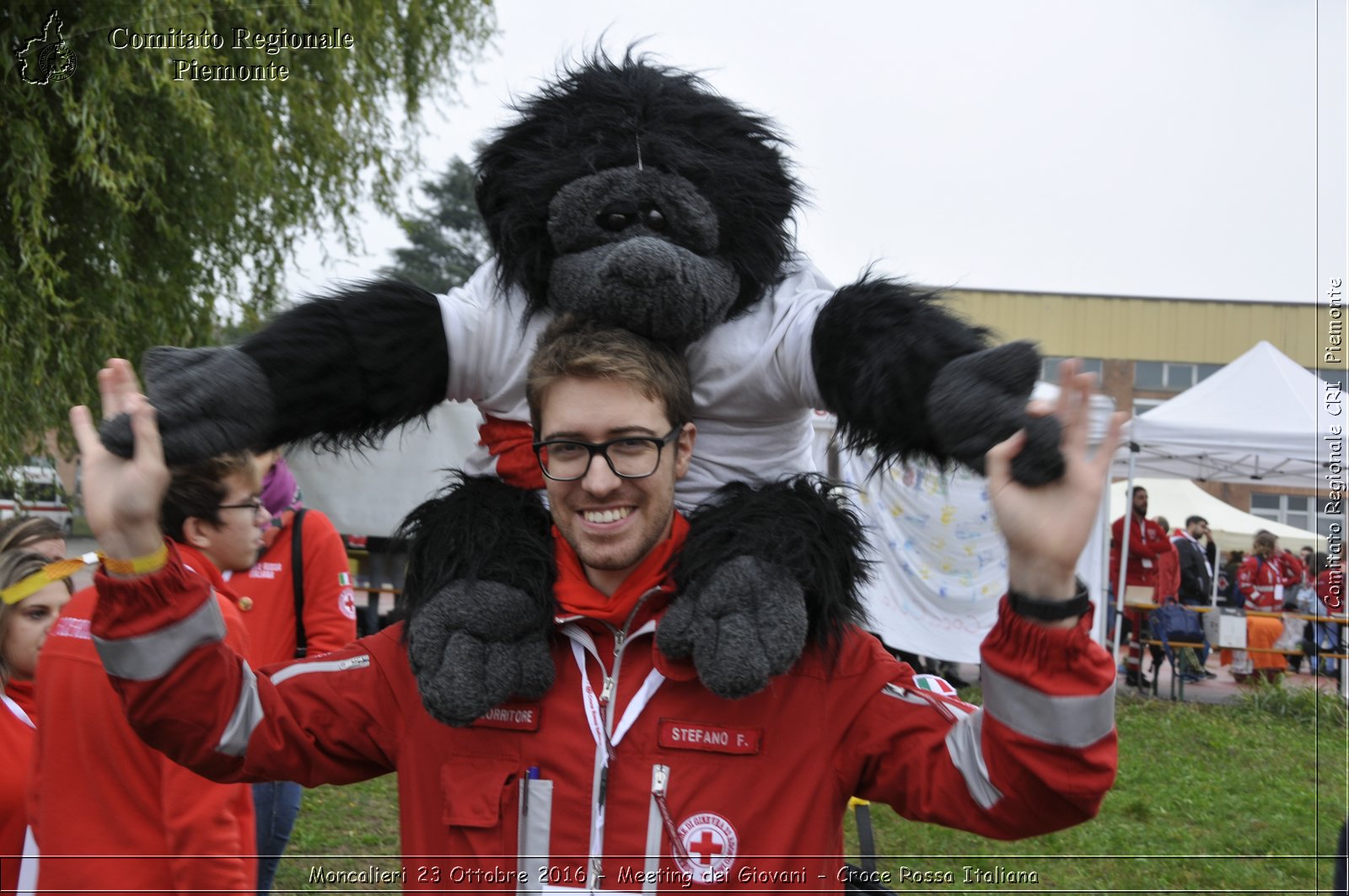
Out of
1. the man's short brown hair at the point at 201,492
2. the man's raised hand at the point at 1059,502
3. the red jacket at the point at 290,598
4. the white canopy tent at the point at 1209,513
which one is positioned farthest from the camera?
the white canopy tent at the point at 1209,513

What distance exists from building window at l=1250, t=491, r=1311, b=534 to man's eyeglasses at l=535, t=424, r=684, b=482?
24.3 meters

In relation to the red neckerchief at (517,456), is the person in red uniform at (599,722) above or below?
below

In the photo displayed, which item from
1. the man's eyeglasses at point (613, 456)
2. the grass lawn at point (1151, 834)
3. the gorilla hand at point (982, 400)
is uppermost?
the gorilla hand at point (982, 400)

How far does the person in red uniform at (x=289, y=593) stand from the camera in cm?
392

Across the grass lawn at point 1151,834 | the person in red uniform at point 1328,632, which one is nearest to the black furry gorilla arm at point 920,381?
the grass lawn at point 1151,834

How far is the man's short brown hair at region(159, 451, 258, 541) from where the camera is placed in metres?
3.14

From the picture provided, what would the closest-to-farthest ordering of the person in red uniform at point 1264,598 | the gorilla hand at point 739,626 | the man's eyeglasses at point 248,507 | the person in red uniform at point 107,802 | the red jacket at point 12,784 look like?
1. the gorilla hand at point 739,626
2. the person in red uniform at point 107,802
3. the red jacket at point 12,784
4. the man's eyeglasses at point 248,507
5. the person in red uniform at point 1264,598

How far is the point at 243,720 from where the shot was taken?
79.4 inches

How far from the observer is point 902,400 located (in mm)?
1879

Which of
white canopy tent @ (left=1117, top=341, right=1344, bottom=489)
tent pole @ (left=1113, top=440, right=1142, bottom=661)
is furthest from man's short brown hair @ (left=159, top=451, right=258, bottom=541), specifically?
white canopy tent @ (left=1117, top=341, right=1344, bottom=489)

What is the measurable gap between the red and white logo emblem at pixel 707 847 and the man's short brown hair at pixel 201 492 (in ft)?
5.77

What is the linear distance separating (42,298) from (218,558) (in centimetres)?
317

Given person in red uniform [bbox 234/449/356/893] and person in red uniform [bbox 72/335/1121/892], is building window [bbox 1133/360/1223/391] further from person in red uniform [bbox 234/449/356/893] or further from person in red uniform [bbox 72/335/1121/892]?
person in red uniform [bbox 72/335/1121/892]

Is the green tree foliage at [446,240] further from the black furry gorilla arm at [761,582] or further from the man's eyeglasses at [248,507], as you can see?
the black furry gorilla arm at [761,582]
